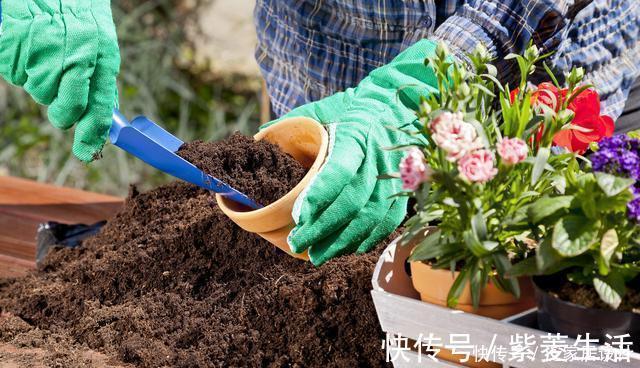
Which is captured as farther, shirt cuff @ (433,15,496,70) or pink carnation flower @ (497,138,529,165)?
shirt cuff @ (433,15,496,70)

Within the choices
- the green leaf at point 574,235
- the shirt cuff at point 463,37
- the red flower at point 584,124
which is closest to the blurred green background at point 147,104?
the shirt cuff at point 463,37

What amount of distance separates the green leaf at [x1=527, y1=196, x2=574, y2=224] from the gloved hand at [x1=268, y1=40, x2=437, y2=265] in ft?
0.90

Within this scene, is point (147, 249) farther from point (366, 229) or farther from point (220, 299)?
point (366, 229)

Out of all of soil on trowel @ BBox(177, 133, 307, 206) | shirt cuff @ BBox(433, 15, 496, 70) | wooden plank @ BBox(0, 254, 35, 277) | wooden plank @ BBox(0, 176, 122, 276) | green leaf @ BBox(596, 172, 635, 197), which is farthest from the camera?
wooden plank @ BBox(0, 176, 122, 276)

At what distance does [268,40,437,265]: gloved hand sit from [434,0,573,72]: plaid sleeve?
9 centimetres

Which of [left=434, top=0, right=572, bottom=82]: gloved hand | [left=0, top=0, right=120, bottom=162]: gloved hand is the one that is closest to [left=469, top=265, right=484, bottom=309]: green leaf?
[left=434, top=0, right=572, bottom=82]: gloved hand

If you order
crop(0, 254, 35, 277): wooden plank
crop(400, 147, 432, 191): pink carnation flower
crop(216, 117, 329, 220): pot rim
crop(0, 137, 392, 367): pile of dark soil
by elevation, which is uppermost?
crop(400, 147, 432, 191): pink carnation flower

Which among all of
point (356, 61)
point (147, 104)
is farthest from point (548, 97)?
point (147, 104)

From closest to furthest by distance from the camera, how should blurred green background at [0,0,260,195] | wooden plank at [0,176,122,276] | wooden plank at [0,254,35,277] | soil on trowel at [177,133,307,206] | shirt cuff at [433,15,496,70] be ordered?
soil on trowel at [177,133,307,206] < shirt cuff at [433,15,496,70] < wooden plank at [0,254,35,277] < wooden plank at [0,176,122,276] < blurred green background at [0,0,260,195]

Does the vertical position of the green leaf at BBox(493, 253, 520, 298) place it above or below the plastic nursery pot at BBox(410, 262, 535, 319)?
above

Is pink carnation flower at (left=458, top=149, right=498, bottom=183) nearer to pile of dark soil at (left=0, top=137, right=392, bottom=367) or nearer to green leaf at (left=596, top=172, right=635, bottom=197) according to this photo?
green leaf at (left=596, top=172, right=635, bottom=197)

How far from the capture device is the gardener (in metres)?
1.10

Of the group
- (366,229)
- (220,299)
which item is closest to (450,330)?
(366,229)

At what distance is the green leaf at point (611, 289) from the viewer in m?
0.76
